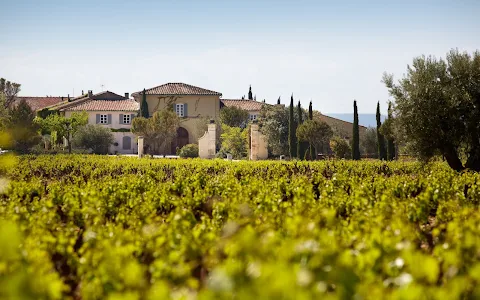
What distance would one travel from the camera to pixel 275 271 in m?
3.03

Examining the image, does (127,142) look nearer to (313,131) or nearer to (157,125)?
(157,125)

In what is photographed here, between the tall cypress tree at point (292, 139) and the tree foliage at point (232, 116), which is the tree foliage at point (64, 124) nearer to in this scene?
the tree foliage at point (232, 116)

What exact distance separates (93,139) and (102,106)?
6903 millimetres

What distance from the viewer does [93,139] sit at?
144 ft

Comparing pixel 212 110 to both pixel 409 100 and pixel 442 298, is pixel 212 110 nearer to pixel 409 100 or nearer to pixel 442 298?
pixel 409 100

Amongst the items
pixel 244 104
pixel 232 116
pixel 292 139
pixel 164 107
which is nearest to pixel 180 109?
pixel 164 107

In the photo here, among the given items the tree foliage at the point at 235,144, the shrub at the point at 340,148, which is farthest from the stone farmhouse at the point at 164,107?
the shrub at the point at 340,148

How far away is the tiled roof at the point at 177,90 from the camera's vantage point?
48.7 m

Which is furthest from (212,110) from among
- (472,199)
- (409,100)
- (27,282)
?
(27,282)

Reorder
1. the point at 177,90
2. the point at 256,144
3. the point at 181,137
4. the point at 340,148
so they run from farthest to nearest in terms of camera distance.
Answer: the point at 177,90, the point at 181,137, the point at 340,148, the point at 256,144

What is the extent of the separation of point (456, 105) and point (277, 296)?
60.8ft

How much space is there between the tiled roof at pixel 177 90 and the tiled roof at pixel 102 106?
1333 mm

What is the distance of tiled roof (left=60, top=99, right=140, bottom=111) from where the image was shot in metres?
49.4

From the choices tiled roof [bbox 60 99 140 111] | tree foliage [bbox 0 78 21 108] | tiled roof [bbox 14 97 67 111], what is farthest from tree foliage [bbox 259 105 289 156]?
tiled roof [bbox 14 97 67 111]
